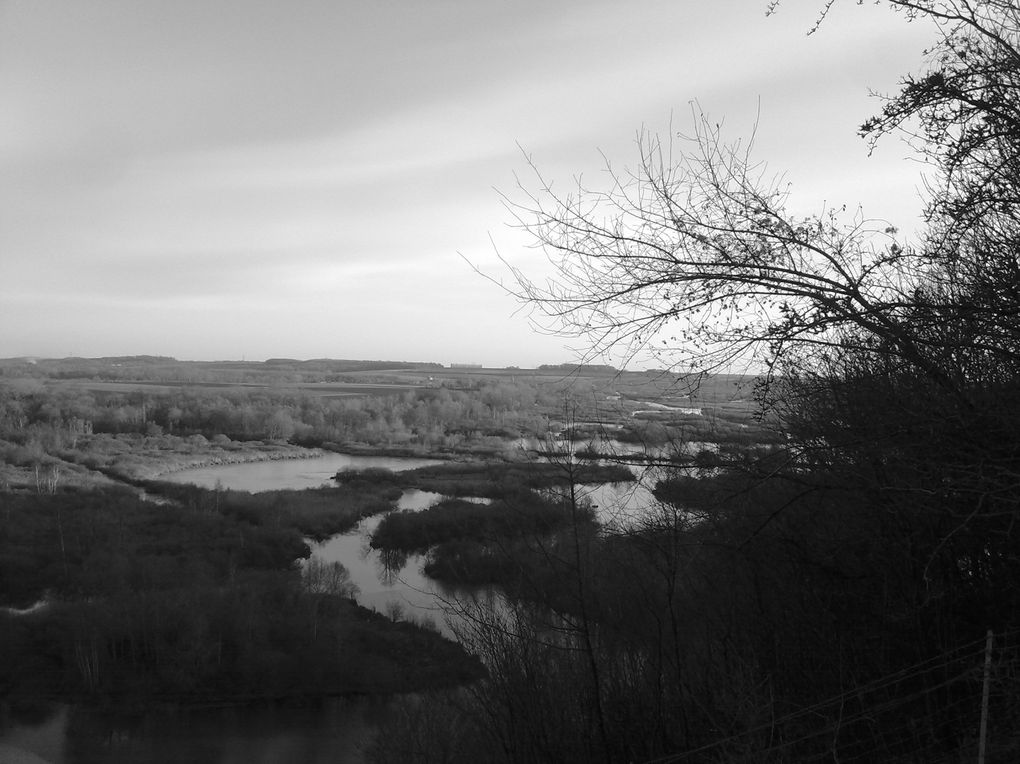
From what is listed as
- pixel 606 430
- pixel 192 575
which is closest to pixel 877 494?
pixel 606 430

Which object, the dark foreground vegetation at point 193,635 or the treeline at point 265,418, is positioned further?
the treeline at point 265,418

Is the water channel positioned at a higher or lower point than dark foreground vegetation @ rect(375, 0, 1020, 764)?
lower

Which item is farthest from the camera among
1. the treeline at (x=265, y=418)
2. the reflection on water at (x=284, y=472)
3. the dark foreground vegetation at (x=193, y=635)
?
the treeline at (x=265, y=418)

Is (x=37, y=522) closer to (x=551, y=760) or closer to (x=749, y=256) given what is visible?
(x=551, y=760)

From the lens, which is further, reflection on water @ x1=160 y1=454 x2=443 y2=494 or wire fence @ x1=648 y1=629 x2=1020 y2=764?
reflection on water @ x1=160 y1=454 x2=443 y2=494

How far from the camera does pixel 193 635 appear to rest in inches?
520

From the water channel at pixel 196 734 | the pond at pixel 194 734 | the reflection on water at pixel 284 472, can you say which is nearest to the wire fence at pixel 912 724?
the water channel at pixel 196 734

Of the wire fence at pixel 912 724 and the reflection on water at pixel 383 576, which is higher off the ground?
the wire fence at pixel 912 724

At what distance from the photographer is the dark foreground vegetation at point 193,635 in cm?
1249

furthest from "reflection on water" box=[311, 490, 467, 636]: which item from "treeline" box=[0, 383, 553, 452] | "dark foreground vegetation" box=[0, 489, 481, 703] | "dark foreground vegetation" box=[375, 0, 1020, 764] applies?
"treeline" box=[0, 383, 553, 452]

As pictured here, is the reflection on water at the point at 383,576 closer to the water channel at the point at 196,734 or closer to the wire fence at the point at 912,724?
the water channel at the point at 196,734

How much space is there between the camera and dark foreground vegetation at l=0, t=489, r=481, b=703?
12492mm

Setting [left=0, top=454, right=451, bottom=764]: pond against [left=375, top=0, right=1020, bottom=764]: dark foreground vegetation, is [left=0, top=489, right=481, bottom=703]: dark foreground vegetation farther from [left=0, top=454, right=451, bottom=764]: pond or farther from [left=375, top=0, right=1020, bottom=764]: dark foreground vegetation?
[left=375, top=0, right=1020, bottom=764]: dark foreground vegetation

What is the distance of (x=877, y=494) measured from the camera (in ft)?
14.2
